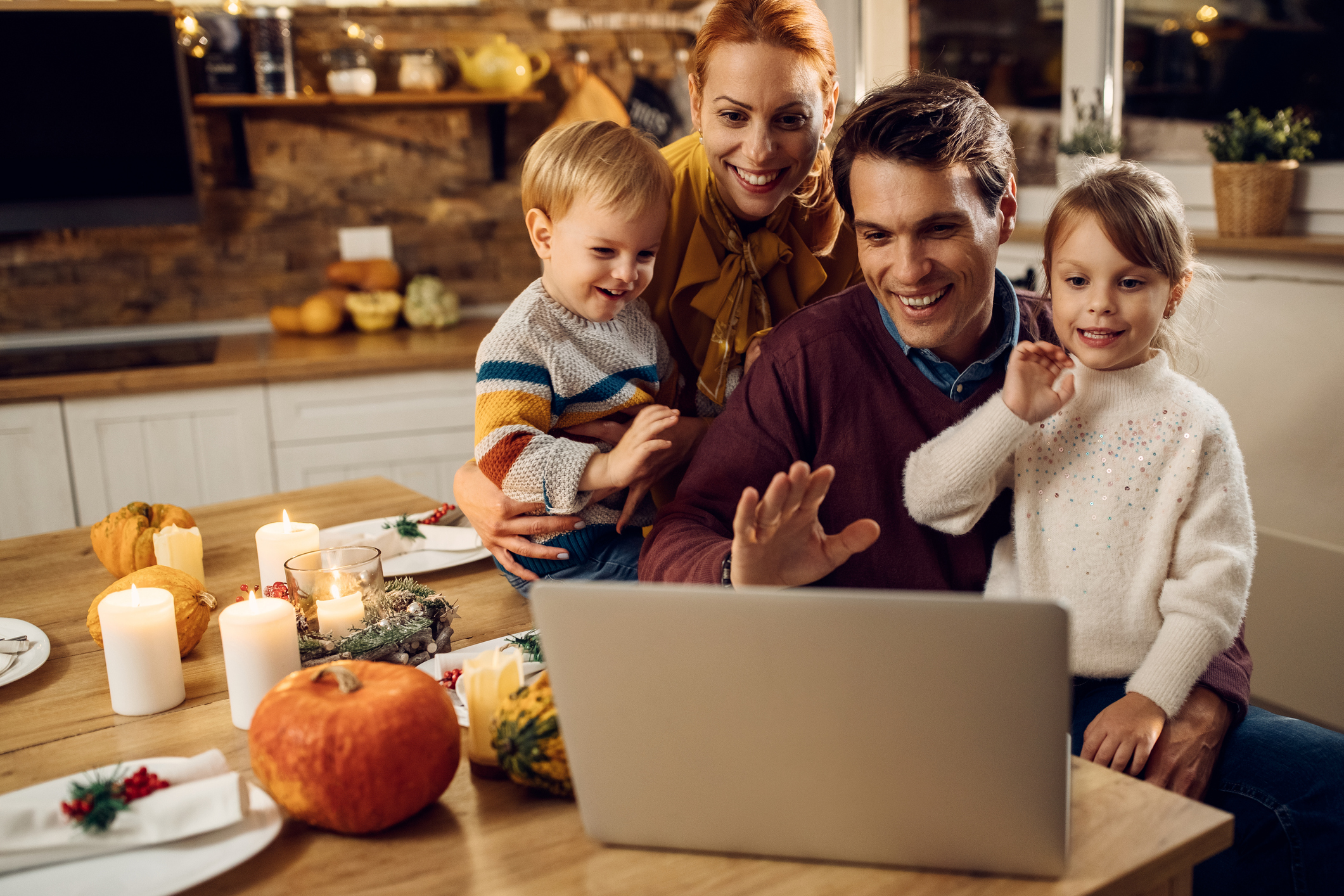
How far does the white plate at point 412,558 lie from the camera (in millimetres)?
1506

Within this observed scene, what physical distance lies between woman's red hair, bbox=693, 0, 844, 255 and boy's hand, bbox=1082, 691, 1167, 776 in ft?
2.45

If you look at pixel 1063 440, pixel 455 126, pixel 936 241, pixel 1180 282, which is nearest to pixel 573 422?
pixel 936 241

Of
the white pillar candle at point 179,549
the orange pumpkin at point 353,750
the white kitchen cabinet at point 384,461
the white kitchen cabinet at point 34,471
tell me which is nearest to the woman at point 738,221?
the white pillar candle at point 179,549

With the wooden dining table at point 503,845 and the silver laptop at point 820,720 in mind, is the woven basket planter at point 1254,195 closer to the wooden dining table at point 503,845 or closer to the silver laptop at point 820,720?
the wooden dining table at point 503,845

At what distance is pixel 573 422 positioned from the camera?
1561mm

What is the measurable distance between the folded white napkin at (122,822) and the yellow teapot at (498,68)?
2899mm

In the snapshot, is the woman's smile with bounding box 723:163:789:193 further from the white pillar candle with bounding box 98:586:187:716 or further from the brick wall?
the brick wall

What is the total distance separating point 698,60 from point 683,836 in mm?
1225

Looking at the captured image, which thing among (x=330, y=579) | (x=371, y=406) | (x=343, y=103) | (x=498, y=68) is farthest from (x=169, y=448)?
(x=330, y=579)

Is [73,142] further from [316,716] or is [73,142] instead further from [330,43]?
[316,716]

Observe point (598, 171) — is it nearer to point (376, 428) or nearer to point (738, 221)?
point (738, 221)

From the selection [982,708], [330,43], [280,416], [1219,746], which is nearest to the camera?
[982,708]

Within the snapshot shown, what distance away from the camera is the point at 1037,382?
1219 millimetres

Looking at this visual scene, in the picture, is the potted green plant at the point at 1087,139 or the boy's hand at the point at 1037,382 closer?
the boy's hand at the point at 1037,382
